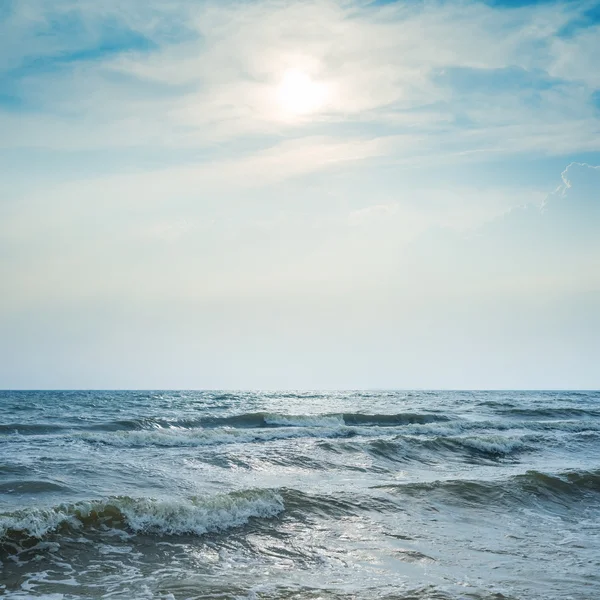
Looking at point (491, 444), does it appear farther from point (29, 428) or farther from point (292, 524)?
point (29, 428)

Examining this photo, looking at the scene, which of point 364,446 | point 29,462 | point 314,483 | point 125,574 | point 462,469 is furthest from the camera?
point 364,446

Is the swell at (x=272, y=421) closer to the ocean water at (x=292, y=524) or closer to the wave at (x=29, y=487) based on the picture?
the ocean water at (x=292, y=524)

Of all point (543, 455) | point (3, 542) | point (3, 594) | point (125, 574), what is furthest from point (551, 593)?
point (543, 455)

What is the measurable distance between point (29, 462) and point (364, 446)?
11985mm

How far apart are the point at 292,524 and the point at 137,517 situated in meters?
3.03

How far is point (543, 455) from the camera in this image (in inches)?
861

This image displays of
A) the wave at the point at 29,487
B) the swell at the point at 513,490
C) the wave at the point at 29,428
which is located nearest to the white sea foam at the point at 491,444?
the swell at the point at 513,490

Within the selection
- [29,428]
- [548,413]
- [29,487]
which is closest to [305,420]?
[29,428]

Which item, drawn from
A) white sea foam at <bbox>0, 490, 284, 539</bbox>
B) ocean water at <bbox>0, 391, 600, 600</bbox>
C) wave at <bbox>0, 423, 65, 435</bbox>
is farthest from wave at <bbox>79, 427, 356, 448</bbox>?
white sea foam at <bbox>0, 490, 284, 539</bbox>

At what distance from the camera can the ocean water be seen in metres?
7.47

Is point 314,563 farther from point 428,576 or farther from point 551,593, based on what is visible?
point 551,593

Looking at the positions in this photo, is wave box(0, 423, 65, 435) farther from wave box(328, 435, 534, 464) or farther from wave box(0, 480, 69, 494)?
wave box(328, 435, 534, 464)

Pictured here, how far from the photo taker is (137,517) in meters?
9.96

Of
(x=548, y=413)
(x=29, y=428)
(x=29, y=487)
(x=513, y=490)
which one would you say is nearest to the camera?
(x=29, y=487)
